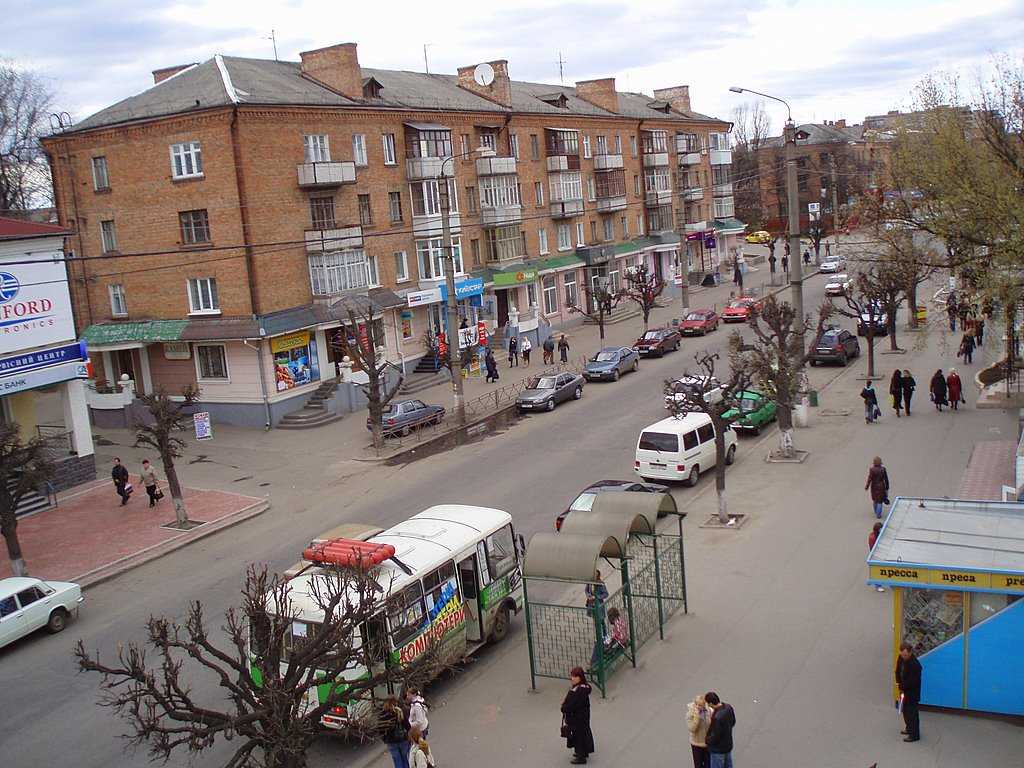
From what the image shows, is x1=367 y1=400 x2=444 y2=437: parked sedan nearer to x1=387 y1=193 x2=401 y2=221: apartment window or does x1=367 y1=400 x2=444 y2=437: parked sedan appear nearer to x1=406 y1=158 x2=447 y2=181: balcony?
x1=387 y1=193 x2=401 y2=221: apartment window

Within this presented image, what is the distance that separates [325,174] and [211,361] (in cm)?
835

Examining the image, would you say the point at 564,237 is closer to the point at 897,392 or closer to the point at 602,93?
the point at 602,93

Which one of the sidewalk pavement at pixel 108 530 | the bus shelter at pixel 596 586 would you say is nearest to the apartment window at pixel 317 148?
the sidewalk pavement at pixel 108 530

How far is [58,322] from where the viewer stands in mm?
28438

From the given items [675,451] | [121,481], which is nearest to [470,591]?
[675,451]

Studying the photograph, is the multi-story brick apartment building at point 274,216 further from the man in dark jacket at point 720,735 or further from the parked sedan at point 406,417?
the man in dark jacket at point 720,735

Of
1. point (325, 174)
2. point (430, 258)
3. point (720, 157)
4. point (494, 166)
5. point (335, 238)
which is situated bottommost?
point (430, 258)

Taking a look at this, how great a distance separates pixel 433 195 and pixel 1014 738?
36.7 m

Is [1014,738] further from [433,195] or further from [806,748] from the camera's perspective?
[433,195]

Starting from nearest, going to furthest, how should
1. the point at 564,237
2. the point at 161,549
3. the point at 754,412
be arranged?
the point at 161,549, the point at 754,412, the point at 564,237

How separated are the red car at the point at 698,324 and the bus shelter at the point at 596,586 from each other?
3497cm

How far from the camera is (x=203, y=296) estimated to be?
36.5 meters

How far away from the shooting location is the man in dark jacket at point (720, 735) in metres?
10.9

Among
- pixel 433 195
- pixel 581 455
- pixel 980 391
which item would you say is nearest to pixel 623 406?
pixel 581 455
